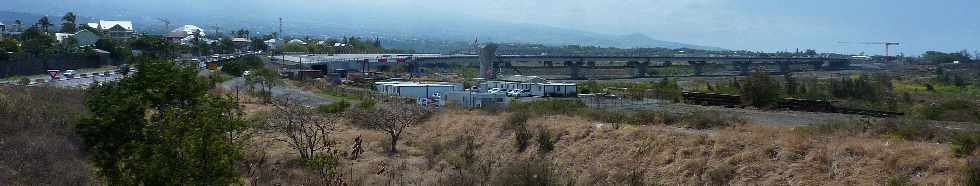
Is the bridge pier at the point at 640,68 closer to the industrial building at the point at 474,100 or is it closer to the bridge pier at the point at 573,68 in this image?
the bridge pier at the point at 573,68

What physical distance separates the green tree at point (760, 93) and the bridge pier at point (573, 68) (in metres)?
49.1

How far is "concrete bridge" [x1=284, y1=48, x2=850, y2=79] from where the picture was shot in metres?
78.6

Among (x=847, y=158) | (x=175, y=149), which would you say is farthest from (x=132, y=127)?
(x=847, y=158)

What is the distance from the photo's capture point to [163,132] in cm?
927

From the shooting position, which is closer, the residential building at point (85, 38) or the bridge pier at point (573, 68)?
the residential building at point (85, 38)

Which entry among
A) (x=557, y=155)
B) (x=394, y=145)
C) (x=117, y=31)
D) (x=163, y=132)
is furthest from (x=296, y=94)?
(x=117, y=31)

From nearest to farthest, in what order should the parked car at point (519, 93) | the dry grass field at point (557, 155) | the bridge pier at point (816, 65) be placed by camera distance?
the dry grass field at point (557, 155)
the parked car at point (519, 93)
the bridge pier at point (816, 65)

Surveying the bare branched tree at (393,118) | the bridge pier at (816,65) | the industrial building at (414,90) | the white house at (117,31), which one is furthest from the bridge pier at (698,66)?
the bare branched tree at (393,118)

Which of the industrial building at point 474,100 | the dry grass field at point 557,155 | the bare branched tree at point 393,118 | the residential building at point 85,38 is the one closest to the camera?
the dry grass field at point 557,155

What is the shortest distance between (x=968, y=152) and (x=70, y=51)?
4916 cm

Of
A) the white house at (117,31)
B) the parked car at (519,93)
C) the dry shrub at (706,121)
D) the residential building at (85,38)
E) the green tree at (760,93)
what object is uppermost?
the white house at (117,31)

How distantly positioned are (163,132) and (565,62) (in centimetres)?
8121

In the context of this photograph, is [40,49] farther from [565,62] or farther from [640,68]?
[640,68]

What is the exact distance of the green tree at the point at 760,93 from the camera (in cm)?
2978
